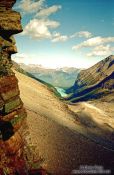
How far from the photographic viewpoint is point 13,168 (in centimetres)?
2627

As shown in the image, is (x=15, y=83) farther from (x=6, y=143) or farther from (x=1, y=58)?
Result: (x=6, y=143)

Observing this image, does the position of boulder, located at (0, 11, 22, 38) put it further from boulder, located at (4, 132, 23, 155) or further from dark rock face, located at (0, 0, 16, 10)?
boulder, located at (4, 132, 23, 155)

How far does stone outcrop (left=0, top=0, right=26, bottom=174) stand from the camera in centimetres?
2692

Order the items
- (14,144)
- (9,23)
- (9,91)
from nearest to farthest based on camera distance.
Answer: (14,144), (9,23), (9,91)

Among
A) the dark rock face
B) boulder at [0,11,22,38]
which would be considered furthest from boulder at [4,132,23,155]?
the dark rock face

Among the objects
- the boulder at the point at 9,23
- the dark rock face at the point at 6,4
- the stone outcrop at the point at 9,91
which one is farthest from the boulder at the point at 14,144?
the dark rock face at the point at 6,4

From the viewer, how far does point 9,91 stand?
93.0 ft

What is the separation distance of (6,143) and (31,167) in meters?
7.40

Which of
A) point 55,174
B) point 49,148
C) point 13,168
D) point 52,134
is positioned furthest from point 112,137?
point 13,168

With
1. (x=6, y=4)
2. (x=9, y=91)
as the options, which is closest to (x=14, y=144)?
(x=9, y=91)

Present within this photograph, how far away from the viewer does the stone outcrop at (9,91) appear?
88.3 feet

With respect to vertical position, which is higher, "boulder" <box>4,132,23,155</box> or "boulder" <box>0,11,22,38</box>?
"boulder" <box>0,11,22,38</box>

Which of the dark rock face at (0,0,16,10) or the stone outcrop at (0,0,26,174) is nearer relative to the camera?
the stone outcrop at (0,0,26,174)

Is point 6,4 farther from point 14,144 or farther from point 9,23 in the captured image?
point 14,144
